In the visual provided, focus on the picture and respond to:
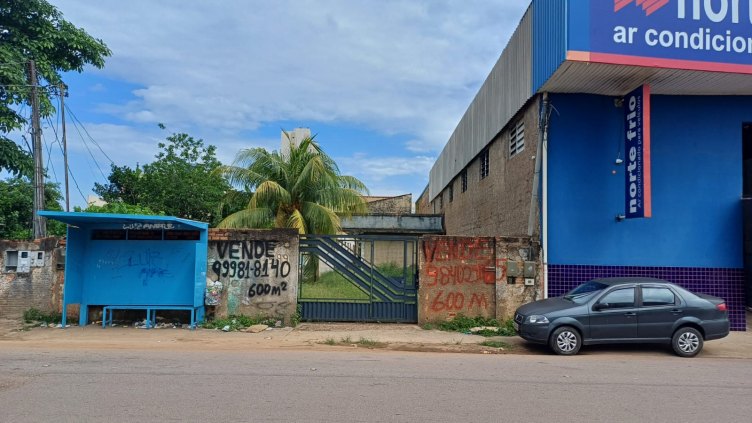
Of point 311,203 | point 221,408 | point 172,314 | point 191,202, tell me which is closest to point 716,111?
point 311,203

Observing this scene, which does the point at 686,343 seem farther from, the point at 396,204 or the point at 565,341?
the point at 396,204

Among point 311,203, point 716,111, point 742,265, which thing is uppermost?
point 716,111

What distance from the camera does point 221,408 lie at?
18.8 feet

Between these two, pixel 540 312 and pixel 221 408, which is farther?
pixel 540 312

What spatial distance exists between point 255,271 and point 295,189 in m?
5.54

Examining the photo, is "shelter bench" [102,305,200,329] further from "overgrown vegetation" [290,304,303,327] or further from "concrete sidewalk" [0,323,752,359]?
"overgrown vegetation" [290,304,303,327]

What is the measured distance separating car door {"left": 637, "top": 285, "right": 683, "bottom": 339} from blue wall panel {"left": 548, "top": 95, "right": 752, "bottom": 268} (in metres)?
2.98

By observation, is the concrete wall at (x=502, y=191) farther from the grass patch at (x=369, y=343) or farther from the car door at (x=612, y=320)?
the grass patch at (x=369, y=343)

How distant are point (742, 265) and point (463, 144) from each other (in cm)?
1274

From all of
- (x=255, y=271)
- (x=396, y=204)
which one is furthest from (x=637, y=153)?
(x=396, y=204)

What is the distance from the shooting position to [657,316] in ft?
31.8

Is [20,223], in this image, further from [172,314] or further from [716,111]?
[716,111]

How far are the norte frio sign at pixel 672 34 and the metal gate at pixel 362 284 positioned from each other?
614 centimetres

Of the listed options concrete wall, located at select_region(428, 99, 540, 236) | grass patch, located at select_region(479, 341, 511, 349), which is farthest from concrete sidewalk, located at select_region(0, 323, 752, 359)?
concrete wall, located at select_region(428, 99, 540, 236)
